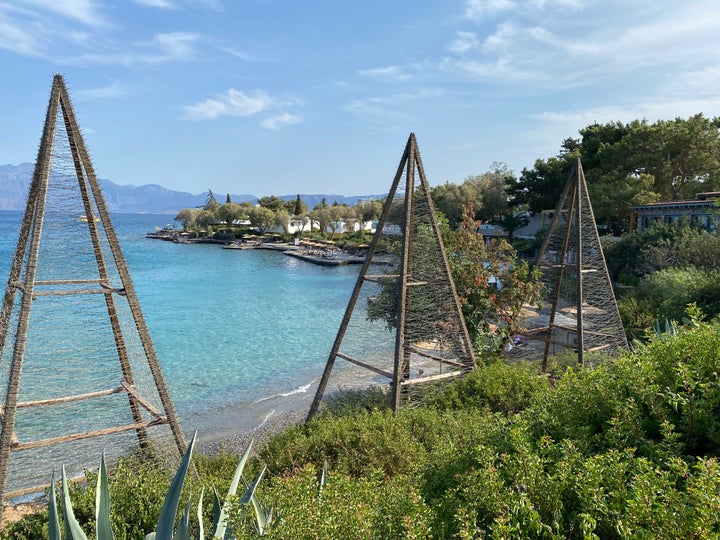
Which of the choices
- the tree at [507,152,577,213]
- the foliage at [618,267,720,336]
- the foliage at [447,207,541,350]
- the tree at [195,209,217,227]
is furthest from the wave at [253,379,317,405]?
the tree at [195,209,217,227]

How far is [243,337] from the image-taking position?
18094 mm

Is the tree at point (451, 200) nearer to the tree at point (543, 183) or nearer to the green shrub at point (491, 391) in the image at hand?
the tree at point (543, 183)

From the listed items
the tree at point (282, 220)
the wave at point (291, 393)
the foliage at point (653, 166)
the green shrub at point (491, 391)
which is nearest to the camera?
the green shrub at point (491, 391)

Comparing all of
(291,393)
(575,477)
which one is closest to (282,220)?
(291,393)

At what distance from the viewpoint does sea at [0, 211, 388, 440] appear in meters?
11.5

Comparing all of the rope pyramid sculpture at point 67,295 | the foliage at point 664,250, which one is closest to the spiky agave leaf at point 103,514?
the rope pyramid sculpture at point 67,295

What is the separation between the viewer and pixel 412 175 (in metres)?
6.51

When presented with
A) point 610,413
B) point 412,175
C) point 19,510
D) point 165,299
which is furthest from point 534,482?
point 165,299

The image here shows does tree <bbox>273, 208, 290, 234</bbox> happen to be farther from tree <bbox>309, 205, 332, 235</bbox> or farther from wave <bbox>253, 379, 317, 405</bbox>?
wave <bbox>253, 379, 317, 405</bbox>

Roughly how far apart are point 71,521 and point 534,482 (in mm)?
2165

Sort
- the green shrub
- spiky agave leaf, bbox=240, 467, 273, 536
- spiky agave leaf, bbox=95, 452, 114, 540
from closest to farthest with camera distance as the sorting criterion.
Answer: spiky agave leaf, bbox=95, 452, 114, 540
spiky agave leaf, bbox=240, 467, 273, 536
the green shrub

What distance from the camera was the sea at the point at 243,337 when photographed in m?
11.5

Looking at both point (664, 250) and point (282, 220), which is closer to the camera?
point (664, 250)

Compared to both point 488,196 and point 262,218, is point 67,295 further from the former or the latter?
point 262,218
